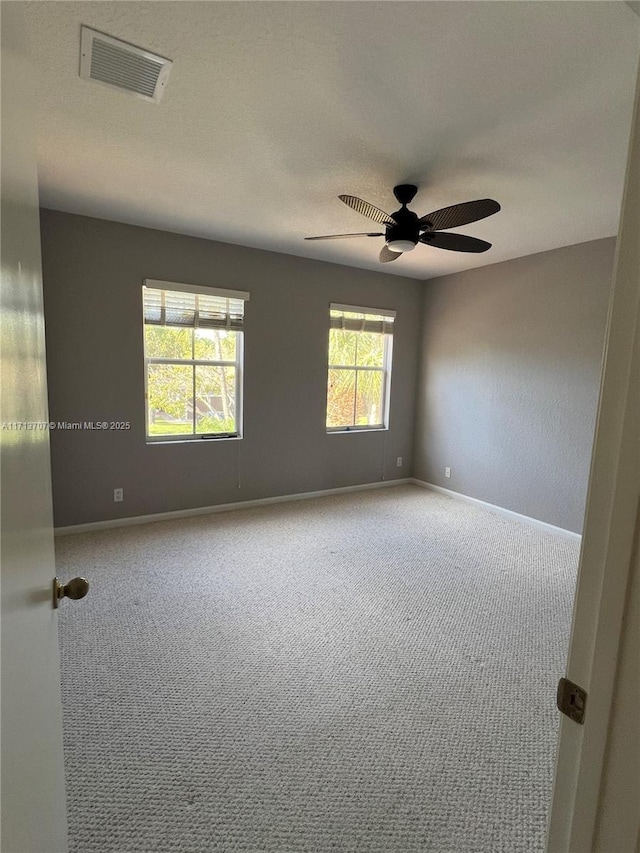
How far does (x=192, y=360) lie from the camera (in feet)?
13.3

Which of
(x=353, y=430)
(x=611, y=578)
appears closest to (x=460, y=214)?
(x=611, y=578)

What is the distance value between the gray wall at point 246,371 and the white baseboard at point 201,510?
0.06m

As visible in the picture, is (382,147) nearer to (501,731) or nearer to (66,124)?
(66,124)

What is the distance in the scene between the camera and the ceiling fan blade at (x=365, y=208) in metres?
2.26

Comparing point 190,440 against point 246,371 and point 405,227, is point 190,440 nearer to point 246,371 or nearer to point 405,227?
point 246,371

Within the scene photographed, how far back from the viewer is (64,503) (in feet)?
11.7

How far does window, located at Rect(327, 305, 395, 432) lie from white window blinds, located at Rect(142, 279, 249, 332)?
3.70 feet

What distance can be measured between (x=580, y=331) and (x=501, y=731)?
3289mm

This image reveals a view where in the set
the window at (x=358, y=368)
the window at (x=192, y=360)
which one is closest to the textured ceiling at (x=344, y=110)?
the window at (x=192, y=360)

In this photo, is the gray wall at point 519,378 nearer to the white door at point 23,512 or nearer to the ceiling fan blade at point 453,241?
the ceiling fan blade at point 453,241

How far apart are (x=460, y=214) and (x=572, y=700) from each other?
7.43 ft

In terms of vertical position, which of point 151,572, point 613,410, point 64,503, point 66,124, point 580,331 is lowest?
point 151,572

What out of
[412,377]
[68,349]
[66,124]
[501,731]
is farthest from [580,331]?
[68,349]

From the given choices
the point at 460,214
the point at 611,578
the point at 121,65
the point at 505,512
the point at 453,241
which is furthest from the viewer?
the point at 505,512
